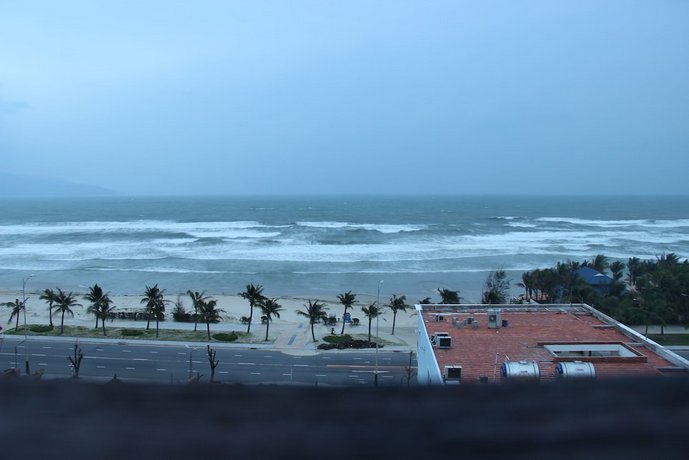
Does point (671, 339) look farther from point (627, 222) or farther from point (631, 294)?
point (627, 222)

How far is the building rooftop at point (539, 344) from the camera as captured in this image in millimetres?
10352

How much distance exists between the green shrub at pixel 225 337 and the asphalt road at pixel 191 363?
103cm

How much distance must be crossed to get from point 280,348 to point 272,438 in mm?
18543

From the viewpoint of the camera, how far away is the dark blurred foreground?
1.56 metres

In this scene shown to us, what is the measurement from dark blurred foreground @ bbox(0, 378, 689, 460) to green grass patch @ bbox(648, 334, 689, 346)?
21.6m

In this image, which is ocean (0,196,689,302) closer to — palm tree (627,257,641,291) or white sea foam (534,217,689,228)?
white sea foam (534,217,689,228)

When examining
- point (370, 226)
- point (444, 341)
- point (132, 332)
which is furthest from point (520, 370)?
point (370, 226)

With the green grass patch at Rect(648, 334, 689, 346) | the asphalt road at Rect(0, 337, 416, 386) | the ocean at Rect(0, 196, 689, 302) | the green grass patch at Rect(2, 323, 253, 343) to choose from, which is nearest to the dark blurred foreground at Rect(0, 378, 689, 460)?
the asphalt road at Rect(0, 337, 416, 386)

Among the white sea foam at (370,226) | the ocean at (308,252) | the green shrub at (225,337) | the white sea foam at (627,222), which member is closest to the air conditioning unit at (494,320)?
the green shrub at (225,337)

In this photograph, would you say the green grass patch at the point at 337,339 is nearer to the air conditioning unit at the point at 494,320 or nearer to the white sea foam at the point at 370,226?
the air conditioning unit at the point at 494,320

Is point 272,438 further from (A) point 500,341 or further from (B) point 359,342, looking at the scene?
(B) point 359,342

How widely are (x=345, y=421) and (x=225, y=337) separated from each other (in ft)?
65.6

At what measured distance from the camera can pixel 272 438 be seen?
160 centimetres

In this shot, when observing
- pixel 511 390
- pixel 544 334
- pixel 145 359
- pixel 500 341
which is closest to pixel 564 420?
pixel 511 390
